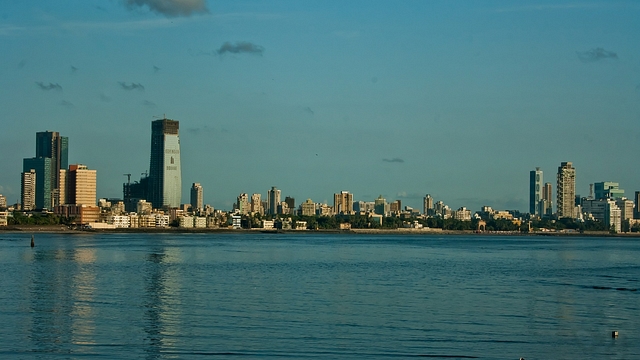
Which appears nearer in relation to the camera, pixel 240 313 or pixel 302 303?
pixel 240 313

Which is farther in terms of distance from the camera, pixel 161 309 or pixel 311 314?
pixel 161 309

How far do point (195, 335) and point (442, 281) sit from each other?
24.2m

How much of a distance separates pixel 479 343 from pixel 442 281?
22.5m

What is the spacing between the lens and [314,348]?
25344 millimetres

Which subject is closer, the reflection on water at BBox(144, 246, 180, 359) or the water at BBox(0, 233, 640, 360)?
the water at BBox(0, 233, 640, 360)

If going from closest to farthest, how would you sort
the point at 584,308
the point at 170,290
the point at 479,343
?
the point at 479,343, the point at 584,308, the point at 170,290

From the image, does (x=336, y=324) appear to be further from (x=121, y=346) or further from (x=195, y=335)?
(x=121, y=346)

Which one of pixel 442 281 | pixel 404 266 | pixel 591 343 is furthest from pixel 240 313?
pixel 404 266

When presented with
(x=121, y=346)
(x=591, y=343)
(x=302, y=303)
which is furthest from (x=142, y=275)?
(x=591, y=343)

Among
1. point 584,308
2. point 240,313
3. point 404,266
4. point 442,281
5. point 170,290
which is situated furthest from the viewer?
point 404,266

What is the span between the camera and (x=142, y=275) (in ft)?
166

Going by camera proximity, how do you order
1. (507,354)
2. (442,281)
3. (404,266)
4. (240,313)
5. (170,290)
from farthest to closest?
(404,266) < (442,281) < (170,290) < (240,313) < (507,354)

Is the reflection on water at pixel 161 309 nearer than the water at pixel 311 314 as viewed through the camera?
No

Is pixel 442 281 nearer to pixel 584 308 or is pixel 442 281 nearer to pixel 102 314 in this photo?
pixel 584 308
